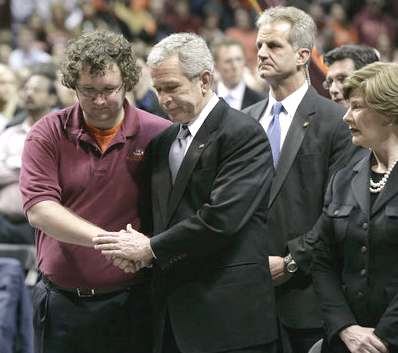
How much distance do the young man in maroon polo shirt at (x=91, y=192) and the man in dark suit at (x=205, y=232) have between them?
178 millimetres

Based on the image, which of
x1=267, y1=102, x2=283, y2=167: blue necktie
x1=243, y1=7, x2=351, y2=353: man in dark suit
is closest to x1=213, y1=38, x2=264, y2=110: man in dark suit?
x1=267, y1=102, x2=283, y2=167: blue necktie

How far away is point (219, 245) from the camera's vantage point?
376 cm

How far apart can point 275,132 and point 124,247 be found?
1.07 meters

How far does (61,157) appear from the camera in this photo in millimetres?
4043

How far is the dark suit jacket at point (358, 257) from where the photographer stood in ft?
12.1

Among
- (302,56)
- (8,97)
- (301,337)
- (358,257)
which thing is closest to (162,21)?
(8,97)

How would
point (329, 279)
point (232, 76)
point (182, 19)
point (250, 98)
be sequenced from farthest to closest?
point (182, 19)
point (232, 76)
point (250, 98)
point (329, 279)

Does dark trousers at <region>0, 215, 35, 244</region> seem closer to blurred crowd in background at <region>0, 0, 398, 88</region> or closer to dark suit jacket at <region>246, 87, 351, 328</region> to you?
dark suit jacket at <region>246, 87, 351, 328</region>

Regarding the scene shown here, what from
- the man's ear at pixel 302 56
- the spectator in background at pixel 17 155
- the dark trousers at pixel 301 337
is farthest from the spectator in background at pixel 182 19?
the dark trousers at pixel 301 337

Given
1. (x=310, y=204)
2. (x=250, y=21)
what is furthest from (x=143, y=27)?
(x=310, y=204)

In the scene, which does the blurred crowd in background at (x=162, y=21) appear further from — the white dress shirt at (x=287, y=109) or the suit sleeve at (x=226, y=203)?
the suit sleeve at (x=226, y=203)

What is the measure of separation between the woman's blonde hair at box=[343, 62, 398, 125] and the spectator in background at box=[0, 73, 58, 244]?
369cm

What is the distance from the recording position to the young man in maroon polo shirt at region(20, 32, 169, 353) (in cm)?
395

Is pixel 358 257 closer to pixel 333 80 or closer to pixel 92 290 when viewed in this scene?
pixel 92 290
